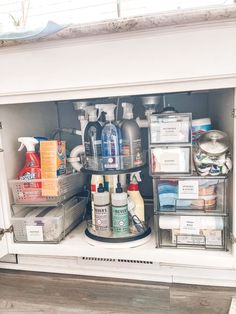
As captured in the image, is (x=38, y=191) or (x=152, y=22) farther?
(x=38, y=191)

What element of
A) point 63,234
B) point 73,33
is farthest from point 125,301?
point 73,33

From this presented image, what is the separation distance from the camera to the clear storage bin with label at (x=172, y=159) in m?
0.80

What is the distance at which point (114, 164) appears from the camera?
0.90 metres

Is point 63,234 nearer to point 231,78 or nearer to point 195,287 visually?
point 195,287

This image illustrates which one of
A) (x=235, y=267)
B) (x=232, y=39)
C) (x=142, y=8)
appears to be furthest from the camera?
(x=142, y=8)

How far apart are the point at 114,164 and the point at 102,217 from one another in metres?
0.20

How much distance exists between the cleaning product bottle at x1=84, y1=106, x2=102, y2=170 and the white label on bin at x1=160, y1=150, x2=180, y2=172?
0.25 metres

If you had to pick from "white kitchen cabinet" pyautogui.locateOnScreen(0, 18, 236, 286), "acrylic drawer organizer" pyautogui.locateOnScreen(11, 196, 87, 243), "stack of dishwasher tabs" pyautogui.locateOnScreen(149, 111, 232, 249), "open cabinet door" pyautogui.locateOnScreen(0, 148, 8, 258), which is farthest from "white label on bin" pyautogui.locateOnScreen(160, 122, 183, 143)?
"open cabinet door" pyautogui.locateOnScreen(0, 148, 8, 258)

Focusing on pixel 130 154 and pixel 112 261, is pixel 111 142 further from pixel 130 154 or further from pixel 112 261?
Result: pixel 112 261

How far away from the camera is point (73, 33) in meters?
0.70

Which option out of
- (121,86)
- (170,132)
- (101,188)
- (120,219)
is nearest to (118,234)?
(120,219)

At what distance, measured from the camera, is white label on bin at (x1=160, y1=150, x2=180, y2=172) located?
0.80 meters

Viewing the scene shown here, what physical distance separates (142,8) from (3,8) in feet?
2.60

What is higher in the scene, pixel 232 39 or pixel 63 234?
pixel 232 39
